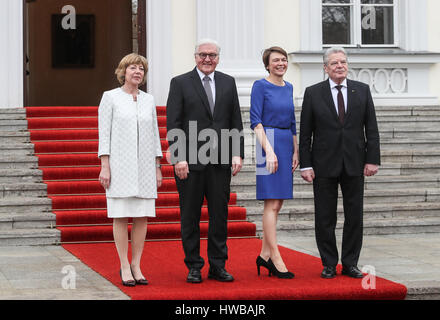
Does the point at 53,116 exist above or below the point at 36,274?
above

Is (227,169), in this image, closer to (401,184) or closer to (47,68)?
(401,184)

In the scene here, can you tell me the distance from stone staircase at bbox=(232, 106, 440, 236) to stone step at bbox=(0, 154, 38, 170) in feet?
8.10

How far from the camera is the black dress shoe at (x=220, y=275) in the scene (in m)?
6.63

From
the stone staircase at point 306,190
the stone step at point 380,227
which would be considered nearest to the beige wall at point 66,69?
the stone staircase at point 306,190

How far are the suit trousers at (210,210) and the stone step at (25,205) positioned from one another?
126 inches

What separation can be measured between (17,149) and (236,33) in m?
3.83

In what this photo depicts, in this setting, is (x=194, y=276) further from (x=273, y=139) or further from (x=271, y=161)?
(x=273, y=139)

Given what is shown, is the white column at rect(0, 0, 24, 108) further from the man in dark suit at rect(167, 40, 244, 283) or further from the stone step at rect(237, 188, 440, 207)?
the man in dark suit at rect(167, 40, 244, 283)

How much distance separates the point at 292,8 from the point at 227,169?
268 inches

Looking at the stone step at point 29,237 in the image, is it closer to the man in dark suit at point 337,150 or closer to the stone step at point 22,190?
the stone step at point 22,190
